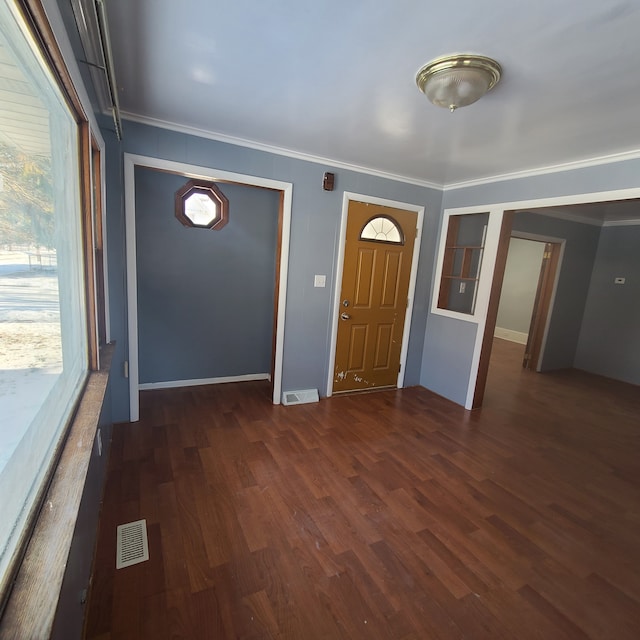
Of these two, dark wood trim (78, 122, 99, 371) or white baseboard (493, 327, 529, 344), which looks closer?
dark wood trim (78, 122, 99, 371)

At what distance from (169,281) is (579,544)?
372 cm

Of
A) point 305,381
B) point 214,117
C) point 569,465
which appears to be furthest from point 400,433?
point 214,117

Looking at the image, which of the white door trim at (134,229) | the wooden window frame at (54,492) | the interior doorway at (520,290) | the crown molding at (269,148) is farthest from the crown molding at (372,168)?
the interior doorway at (520,290)

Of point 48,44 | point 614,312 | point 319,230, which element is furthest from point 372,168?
point 614,312

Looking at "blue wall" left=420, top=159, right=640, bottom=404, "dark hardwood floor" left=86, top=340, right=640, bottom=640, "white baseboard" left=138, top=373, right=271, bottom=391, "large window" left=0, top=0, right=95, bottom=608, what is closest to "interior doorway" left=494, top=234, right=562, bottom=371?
"blue wall" left=420, top=159, right=640, bottom=404

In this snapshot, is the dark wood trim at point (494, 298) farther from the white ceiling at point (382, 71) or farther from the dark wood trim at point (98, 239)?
the dark wood trim at point (98, 239)

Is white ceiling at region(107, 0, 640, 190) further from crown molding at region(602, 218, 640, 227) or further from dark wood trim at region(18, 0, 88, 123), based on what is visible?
crown molding at region(602, 218, 640, 227)

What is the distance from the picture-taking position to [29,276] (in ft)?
2.97

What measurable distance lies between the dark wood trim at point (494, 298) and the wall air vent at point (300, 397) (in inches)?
66.8

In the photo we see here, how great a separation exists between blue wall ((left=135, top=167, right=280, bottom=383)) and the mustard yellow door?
95 centimetres

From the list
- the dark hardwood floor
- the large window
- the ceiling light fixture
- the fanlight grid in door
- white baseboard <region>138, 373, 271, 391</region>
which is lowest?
the dark hardwood floor

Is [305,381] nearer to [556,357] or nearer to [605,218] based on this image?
[556,357]

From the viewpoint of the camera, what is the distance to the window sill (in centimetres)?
64

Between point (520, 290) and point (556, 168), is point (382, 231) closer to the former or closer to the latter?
point (556, 168)
